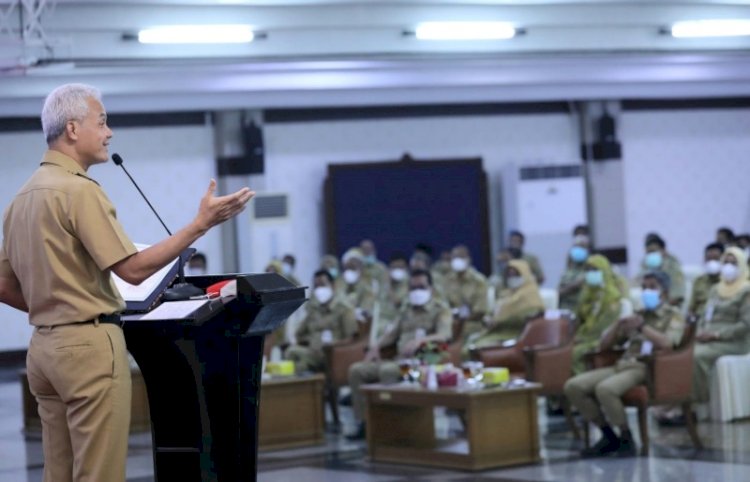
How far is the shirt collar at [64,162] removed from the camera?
327 centimetres

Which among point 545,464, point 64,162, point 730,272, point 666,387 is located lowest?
point 545,464

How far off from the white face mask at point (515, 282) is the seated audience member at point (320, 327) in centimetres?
133

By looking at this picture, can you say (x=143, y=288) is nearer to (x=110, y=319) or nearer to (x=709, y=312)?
(x=110, y=319)

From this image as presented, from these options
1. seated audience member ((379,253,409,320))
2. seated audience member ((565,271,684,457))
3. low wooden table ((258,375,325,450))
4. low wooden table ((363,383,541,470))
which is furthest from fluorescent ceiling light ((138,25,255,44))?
seated audience member ((565,271,684,457))

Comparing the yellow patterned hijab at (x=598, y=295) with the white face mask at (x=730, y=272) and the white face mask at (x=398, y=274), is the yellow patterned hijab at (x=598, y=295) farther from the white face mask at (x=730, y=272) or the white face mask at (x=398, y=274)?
the white face mask at (x=398, y=274)

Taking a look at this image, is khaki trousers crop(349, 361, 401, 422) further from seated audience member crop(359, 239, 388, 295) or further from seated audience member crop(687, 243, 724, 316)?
seated audience member crop(359, 239, 388, 295)

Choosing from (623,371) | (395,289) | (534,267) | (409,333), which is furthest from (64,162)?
(534,267)

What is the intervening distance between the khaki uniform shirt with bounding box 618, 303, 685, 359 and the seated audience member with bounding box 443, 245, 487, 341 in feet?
10.2

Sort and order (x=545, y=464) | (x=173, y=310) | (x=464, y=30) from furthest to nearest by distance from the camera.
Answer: (x=464, y=30) < (x=545, y=464) < (x=173, y=310)

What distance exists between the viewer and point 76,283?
3168 millimetres

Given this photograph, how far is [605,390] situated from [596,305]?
218 centimetres

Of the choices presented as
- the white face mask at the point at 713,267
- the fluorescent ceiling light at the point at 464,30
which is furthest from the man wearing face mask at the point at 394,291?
the white face mask at the point at 713,267

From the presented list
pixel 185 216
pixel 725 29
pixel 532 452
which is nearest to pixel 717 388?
pixel 532 452

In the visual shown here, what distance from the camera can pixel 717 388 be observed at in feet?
30.4
